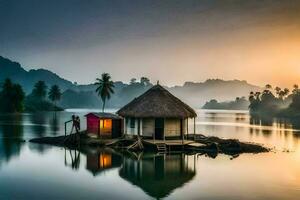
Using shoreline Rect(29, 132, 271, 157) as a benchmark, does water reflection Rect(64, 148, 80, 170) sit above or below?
below

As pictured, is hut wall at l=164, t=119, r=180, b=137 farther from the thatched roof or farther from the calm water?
the calm water

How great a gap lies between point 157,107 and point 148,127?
261 cm

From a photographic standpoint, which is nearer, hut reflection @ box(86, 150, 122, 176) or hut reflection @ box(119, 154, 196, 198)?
hut reflection @ box(119, 154, 196, 198)

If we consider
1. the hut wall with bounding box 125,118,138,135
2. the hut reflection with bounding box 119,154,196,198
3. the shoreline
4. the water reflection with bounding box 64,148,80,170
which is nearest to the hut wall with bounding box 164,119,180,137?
the shoreline

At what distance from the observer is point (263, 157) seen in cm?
4250

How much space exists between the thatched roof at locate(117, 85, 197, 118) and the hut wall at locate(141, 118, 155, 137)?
55.6 inches

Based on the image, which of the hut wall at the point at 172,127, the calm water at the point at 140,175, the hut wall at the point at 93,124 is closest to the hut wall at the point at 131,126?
the hut wall at the point at 172,127

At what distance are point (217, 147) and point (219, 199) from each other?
2143 cm

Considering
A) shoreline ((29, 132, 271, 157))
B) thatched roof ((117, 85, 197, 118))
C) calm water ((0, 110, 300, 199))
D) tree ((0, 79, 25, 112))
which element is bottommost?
calm water ((0, 110, 300, 199))

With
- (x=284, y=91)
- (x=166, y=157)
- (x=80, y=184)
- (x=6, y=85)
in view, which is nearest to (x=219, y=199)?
(x=80, y=184)

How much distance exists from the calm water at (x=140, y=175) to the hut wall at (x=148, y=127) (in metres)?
5.01

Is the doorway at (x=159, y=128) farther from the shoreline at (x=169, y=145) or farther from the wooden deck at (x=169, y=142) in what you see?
the shoreline at (x=169, y=145)

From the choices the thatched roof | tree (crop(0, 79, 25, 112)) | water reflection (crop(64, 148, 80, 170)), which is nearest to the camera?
water reflection (crop(64, 148, 80, 170))

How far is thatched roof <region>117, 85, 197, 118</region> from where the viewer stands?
45344mm
